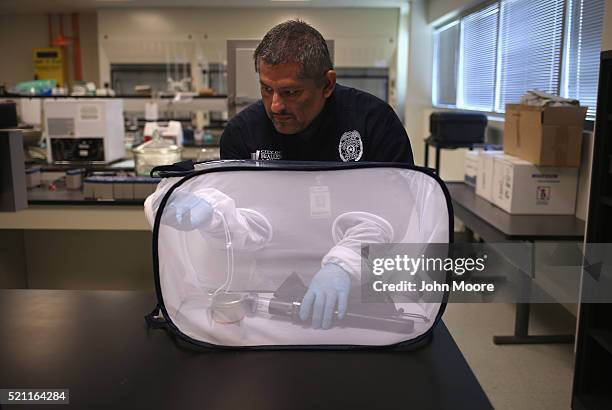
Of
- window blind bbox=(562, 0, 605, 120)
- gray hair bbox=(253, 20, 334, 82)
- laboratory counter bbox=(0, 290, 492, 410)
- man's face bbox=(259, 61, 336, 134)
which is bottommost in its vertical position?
laboratory counter bbox=(0, 290, 492, 410)

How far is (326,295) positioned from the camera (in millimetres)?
945

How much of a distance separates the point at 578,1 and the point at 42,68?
762cm

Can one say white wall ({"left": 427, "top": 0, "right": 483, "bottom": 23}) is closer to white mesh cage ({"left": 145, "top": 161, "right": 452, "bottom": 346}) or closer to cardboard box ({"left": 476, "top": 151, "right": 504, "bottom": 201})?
cardboard box ({"left": 476, "top": 151, "right": 504, "bottom": 201})

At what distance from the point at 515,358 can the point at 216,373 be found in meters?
2.15

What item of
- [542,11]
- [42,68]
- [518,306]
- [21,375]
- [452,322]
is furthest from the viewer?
[42,68]

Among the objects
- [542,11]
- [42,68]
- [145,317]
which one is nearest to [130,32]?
[42,68]

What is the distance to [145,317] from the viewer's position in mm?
1083

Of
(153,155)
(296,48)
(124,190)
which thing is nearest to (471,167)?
(153,155)

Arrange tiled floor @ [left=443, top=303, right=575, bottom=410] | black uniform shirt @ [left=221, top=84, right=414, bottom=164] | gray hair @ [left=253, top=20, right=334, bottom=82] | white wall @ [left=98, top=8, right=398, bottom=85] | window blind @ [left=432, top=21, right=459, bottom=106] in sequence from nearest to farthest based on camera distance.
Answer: gray hair @ [left=253, top=20, right=334, bottom=82], black uniform shirt @ [left=221, top=84, right=414, bottom=164], tiled floor @ [left=443, top=303, right=575, bottom=410], window blind @ [left=432, top=21, right=459, bottom=106], white wall @ [left=98, top=8, right=398, bottom=85]

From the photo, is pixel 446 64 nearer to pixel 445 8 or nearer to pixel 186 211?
pixel 445 8

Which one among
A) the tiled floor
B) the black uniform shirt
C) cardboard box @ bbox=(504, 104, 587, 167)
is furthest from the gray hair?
cardboard box @ bbox=(504, 104, 587, 167)

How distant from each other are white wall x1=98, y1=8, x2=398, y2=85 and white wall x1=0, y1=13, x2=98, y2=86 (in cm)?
133

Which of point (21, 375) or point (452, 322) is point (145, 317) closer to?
point (21, 375)

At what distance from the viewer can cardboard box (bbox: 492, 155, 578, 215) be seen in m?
2.74
